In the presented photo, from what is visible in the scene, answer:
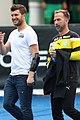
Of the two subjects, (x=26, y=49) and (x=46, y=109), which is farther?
(x=46, y=109)

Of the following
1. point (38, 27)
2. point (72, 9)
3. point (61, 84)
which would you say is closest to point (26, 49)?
point (61, 84)

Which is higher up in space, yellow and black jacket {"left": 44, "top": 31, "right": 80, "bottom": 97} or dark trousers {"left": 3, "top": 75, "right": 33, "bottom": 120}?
yellow and black jacket {"left": 44, "top": 31, "right": 80, "bottom": 97}

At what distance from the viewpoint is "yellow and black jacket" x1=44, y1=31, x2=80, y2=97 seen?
626 centimetres

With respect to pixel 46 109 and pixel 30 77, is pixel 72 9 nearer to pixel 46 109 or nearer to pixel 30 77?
pixel 46 109

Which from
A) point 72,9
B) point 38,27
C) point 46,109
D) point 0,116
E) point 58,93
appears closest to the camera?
point 58,93

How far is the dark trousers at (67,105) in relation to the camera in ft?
20.6

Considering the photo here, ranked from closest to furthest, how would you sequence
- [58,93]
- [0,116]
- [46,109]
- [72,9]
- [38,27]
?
[58,93]
[0,116]
[46,109]
[38,27]
[72,9]

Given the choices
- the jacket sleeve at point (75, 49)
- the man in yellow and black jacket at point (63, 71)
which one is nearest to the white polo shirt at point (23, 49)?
the man in yellow and black jacket at point (63, 71)

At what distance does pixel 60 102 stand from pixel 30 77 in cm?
52

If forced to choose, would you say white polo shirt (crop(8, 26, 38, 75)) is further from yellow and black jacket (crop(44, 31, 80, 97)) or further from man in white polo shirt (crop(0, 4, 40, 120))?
yellow and black jacket (crop(44, 31, 80, 97))

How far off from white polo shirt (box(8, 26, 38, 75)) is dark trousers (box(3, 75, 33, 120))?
11 centimetres

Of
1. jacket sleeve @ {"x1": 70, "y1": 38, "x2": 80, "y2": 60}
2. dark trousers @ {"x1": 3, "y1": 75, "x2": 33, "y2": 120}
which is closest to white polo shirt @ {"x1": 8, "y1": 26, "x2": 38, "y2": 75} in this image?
dark trousers @ {"x1": 3, "y1": 75, "x2": 33, "y2": 120}

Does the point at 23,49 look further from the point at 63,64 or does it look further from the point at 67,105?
the point at 67,105

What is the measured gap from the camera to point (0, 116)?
324 inches
